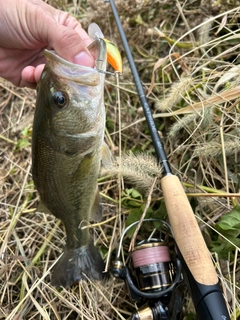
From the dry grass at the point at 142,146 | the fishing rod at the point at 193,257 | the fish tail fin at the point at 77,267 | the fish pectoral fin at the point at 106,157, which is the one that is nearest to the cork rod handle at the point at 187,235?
the fishing rod at the point at 193,257

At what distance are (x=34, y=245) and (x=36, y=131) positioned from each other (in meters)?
1.17

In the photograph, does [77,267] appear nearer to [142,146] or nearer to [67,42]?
[142,146]

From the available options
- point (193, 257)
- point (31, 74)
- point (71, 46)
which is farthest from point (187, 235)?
Result: point (31, 74)

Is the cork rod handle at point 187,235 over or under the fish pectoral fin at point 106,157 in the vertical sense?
under

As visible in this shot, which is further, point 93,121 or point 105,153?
point 105,153

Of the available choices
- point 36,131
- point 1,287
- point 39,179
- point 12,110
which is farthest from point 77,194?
point 12,110

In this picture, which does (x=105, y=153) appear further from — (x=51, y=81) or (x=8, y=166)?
(x=8, y=166)

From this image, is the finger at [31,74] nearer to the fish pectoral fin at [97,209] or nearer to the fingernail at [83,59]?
the fingernail at [83,59]

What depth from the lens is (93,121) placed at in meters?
1.79

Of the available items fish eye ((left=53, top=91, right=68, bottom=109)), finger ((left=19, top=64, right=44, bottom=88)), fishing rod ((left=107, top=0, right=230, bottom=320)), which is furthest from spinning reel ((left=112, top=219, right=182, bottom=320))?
finger ((left=19, top=64, right=44, bottom=88))

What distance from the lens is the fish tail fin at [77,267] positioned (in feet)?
7.49

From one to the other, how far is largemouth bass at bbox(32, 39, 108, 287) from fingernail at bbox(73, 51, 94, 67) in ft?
0.14

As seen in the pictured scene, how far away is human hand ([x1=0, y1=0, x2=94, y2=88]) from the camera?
175 centimetres

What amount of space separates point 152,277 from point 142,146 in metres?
1.09
